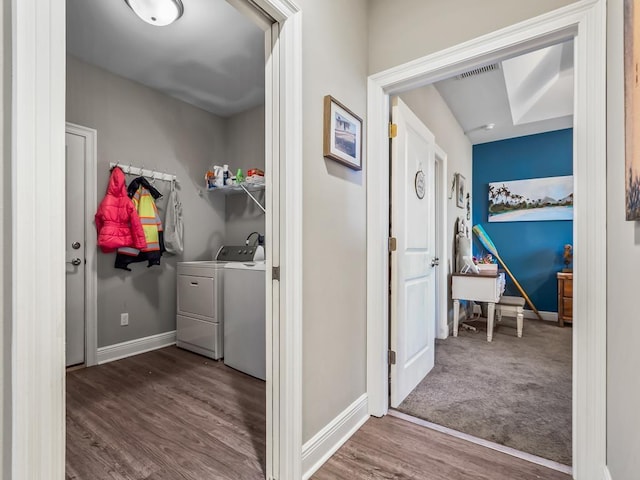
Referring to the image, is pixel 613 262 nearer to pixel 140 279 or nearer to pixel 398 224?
pixel 398 224

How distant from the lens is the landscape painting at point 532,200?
444 cm

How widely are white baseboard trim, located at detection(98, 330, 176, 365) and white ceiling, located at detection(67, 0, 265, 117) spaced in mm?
2456

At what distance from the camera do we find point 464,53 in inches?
62.9

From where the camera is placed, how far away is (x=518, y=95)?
12.1ft

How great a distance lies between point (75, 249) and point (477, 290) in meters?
3.81

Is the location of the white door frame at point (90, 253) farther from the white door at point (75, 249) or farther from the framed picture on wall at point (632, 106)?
the framed picture on wall at point (632, 106)

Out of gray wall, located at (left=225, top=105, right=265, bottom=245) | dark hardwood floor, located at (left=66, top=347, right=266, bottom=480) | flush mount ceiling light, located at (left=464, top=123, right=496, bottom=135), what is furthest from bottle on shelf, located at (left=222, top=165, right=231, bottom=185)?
flush mount ceiling light, located at (left=464, top=123, right=496, bottom=135)

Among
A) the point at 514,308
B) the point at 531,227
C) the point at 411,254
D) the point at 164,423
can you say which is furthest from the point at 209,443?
the point at 531,227

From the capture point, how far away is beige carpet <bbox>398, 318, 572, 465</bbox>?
1.75m

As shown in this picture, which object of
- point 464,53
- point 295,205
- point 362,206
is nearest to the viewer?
point 295,205

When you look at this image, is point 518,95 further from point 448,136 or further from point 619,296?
point 619,296

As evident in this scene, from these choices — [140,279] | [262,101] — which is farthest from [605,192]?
[140,279]

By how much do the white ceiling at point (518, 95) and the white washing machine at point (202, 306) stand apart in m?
2.79

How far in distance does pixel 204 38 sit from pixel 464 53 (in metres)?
1.93
